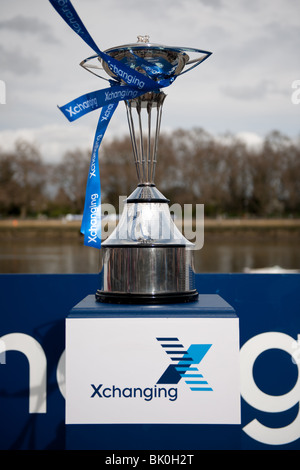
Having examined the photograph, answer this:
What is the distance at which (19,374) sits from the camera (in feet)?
9.34

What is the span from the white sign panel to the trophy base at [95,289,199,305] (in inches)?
6.4

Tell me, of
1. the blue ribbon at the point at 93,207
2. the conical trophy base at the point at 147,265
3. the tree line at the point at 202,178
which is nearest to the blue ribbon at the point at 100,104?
the blue ribbon at the point at 93,207

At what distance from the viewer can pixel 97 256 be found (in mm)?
44594

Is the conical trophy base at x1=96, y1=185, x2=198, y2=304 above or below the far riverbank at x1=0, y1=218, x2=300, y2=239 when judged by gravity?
above

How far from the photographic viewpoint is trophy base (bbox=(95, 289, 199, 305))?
217 centimetres

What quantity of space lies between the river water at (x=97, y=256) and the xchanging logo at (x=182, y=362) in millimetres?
31795

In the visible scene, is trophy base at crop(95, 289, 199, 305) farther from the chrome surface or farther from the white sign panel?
the white sign panel

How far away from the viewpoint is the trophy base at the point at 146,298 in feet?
7.13

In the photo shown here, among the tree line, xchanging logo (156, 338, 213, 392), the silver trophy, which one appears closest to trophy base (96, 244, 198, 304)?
the silver trophy

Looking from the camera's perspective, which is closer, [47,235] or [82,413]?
[82,413]
